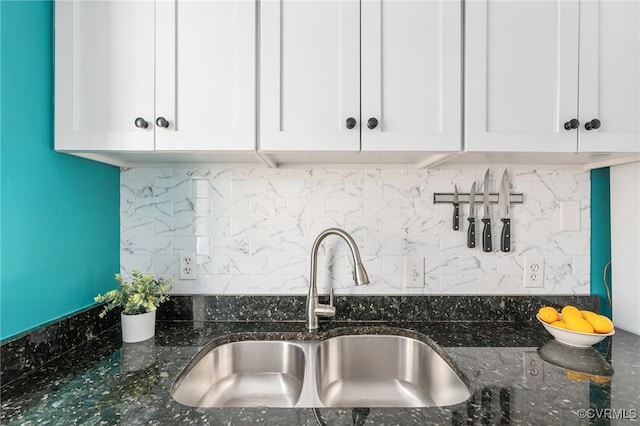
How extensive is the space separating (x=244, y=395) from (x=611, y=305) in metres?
1.55

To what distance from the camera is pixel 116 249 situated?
4.31 ft

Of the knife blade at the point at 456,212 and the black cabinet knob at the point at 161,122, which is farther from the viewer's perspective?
the knife blade at the point at 456,212

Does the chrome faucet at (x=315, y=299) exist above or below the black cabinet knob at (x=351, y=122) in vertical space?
below

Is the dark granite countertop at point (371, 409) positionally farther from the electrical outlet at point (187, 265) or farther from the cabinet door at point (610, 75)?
the cabinet door at point (610, 75)

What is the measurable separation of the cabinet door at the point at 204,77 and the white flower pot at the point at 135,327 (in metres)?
0.62

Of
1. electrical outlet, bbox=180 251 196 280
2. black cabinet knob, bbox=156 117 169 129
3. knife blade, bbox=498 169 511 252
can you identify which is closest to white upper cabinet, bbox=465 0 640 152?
knife blade, bbox=498 169 511 252

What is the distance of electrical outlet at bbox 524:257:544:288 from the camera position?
134 centimetres

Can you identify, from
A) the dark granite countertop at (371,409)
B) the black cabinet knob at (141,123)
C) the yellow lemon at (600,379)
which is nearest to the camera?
the dark granite countertop at (371,409)

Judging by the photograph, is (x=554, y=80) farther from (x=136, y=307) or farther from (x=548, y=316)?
(x=136, y=307)

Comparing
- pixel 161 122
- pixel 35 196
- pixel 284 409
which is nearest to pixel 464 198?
pixel 284 409

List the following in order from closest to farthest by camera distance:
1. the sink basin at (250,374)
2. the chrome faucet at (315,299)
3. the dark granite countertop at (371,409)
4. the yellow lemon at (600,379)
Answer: the dark granite countertop at (371,409) → the yellow lemon at (600,379) → the sink basin at (250,374) → the chrome faucet at (315,299)

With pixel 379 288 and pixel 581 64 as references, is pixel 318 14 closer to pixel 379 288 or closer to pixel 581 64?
pixel 581 64

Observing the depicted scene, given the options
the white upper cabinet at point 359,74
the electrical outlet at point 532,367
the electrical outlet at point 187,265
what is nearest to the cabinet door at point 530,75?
the white upper cabinet at point 359,74

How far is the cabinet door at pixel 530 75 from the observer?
1.00 m
